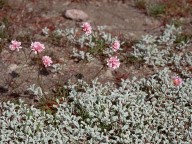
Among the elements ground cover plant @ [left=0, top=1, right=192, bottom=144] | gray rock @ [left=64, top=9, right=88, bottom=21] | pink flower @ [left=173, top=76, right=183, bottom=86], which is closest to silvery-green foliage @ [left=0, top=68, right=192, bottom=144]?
ground cover plant @ [left=0, top=1, right=192, bottom=144]

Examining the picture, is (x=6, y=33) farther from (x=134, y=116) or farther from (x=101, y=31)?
(x=134, y=116)

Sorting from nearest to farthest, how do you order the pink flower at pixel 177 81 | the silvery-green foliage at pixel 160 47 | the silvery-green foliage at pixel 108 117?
1. the silvery-green foliage at pixel 108 117
2. the pink flower at pixel 177 81
3. the silvery-green foliage at pixel 160 47

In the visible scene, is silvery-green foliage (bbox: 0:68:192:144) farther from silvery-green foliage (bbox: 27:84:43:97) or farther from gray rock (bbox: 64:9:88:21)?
gray rock (bbox: 64:9:88:21)

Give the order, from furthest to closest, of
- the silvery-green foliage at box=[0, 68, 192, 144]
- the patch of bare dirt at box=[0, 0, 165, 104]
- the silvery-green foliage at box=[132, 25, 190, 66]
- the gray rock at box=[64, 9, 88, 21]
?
1. the gray rock at box=[64, 9, 88, 21]
2. the silvery-green foliage at box=[132, 25, 190, 66]
3. the patch of bare dirt at box=[0, 0, 165, 104]
4. the silvery-green foliage at box=[0, 68, 192, 144]

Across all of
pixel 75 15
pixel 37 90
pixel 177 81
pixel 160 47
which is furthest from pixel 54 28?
pixel 177 81

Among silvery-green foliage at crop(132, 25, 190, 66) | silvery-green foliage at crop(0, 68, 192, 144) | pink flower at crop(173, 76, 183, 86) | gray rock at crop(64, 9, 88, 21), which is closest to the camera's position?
silvery-green foliage at crop(0, 68, 192, 144)

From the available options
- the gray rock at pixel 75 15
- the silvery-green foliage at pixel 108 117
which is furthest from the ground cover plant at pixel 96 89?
the gray rock at pixel 75 15

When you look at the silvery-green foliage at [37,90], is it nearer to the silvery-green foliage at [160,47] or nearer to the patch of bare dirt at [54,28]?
the patch of bare dirt at [54,28]
